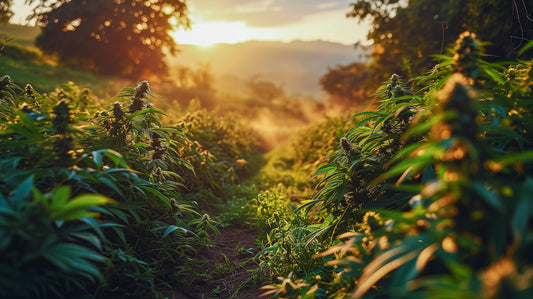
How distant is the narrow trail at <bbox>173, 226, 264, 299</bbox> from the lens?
2.18m

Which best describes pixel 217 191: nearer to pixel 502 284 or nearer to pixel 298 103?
pixel 502 284

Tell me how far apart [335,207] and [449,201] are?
1497mm

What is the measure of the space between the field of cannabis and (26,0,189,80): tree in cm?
1892

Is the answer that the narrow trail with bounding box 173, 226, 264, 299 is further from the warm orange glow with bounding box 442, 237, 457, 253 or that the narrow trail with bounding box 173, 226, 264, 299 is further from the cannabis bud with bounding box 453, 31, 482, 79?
the cannabis bud with bounding box 453, 31, 482, 79

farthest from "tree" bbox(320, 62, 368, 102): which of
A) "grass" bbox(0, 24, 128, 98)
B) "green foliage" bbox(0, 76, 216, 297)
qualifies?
"green foliage" bbox(0, 76, 216, 297)

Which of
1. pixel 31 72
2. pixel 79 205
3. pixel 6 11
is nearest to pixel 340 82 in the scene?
pixel 31 72

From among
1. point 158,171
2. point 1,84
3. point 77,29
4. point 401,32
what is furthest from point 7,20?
point 77,29

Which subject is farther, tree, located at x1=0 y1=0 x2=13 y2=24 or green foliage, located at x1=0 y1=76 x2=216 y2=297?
tree, located at x1=0 y1=0 x2=13 y2=24

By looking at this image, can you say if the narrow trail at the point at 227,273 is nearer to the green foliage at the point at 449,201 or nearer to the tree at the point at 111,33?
the green foliage at the point at 449,201

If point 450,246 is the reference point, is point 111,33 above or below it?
above

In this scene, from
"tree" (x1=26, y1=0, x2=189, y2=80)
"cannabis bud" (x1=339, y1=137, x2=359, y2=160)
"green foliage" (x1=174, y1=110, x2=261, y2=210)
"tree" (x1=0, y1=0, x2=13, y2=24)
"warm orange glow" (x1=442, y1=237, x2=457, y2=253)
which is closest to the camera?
"warm orange glow" (x1=442, y1=237, x2=457, y2=253)

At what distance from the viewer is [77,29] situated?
59.1 ft

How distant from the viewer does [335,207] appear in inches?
92.1

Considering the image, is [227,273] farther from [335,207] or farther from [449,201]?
[449,201]
